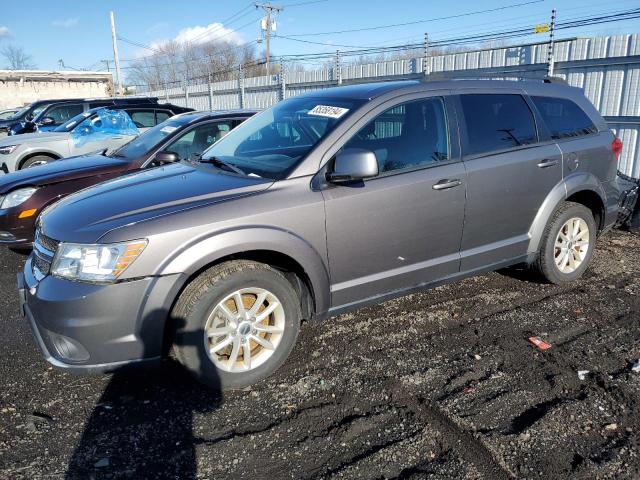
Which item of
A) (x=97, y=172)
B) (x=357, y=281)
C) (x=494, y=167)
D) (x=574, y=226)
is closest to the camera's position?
(x=357, y=281)

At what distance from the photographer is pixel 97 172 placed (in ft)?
17.9

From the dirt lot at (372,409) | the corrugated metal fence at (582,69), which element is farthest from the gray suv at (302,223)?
the corrugated metal fence at (582,69)

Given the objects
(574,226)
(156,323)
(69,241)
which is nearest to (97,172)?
(69,241)

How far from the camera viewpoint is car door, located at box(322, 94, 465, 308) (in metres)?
3.29

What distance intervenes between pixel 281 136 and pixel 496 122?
177cm

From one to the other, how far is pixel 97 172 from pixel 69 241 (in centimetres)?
298

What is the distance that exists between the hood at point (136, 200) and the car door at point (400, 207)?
0.65m

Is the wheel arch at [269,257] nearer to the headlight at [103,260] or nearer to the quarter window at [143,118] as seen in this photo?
the headlight at [103,260]

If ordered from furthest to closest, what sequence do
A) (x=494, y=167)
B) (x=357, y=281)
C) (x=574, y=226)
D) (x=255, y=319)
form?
(x=574, y=226) → (x=494, y=167) → (x=357, y=281) → (x=255, y=319)

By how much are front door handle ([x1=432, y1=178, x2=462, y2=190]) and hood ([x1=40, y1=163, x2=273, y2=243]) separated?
49.1 inches

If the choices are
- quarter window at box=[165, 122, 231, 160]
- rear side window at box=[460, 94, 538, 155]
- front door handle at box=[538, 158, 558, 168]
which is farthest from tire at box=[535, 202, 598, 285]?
quarter window at box=[165, 122, 231, 160]

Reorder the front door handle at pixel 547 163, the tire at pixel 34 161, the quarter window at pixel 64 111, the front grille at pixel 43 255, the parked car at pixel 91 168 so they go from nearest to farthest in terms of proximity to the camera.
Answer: the front grille at pixel 43 255, the front door handle at pixel 547 163, the parked car at pixel 91 168, the tire at pixel 34 161, the quarter window at pixel 64 111

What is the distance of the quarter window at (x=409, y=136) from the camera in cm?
350

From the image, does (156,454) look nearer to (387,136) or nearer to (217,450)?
(217,450)
